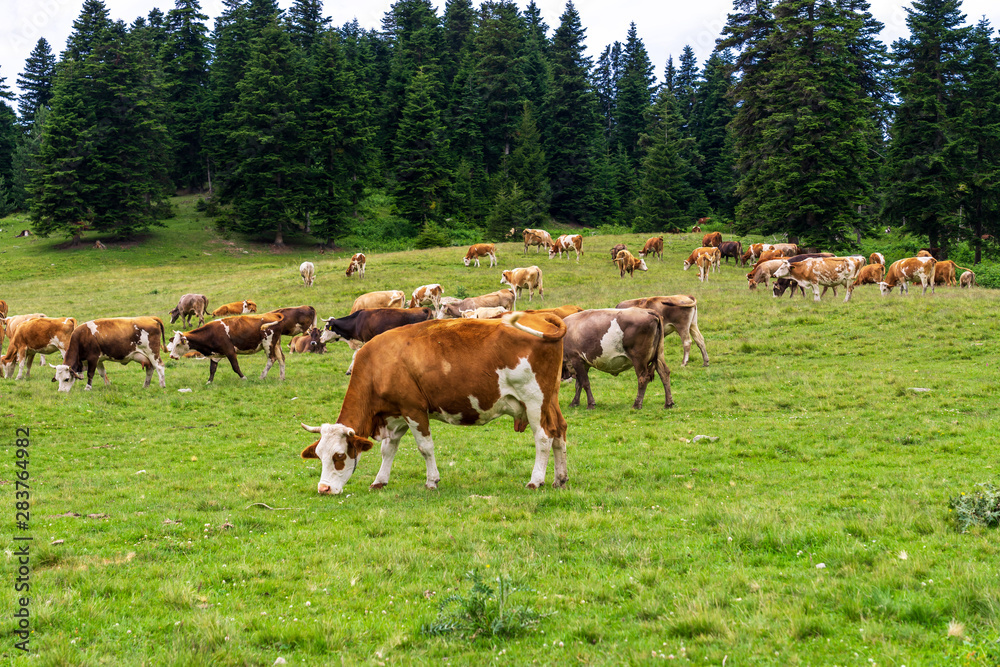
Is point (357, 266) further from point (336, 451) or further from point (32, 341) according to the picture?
point (336, 451)

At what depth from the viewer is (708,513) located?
768 cm

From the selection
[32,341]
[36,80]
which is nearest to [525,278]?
[32,341]

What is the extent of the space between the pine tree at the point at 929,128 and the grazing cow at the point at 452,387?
1933 inches

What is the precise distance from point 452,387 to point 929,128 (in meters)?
54.4

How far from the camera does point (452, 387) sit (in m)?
9.39

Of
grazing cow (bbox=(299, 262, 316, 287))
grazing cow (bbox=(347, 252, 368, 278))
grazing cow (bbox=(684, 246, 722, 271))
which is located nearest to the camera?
grazing cow (bbox=(299, 262, 316, 287))

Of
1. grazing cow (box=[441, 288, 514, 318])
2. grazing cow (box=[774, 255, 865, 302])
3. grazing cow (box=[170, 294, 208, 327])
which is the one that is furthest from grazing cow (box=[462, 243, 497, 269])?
grazing cow (box=[774, 255, 865, 302])

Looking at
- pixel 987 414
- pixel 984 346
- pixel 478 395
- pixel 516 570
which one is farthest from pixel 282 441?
pixel 984 346

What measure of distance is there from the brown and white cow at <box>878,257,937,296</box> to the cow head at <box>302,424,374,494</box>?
90.4 feet

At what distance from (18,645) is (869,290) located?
34.9 m

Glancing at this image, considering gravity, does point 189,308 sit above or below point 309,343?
above

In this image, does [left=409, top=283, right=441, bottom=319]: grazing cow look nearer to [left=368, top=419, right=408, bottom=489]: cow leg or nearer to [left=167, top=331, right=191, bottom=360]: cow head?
[left=167, top=331, right=191, bottom=360]: cow head

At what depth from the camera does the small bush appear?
659 cm

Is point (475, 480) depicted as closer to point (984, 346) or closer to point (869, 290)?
point (984, 346)
